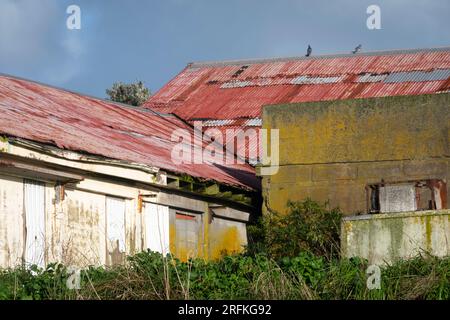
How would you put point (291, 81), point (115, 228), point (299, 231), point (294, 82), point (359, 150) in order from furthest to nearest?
point (291, 81), point (294, 82), point (359, 150), point (115, 228), point (299, 231)

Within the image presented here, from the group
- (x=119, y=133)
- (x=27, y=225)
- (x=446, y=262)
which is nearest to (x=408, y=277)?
(x=446, y=262)

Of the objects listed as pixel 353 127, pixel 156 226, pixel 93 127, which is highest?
pixel 93 127

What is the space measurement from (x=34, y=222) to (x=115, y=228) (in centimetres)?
197

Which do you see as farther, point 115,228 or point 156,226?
point 156,226

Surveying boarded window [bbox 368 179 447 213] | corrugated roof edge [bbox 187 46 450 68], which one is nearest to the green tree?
corrugated roof edge [bbox 187 46 450 68]

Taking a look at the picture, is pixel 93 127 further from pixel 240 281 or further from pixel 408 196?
pixel 240 281

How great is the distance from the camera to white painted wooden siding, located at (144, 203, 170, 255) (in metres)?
20.2

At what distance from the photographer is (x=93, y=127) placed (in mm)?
21484

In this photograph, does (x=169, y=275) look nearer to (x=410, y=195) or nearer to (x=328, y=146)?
(x=410, y=195)

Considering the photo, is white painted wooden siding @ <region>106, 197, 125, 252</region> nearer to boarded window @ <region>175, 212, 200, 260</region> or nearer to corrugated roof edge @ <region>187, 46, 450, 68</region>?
boarded window @ <region>175, 212, 200, 260</region>

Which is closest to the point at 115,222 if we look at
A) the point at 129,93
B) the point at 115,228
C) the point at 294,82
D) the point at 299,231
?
the point at 115,228

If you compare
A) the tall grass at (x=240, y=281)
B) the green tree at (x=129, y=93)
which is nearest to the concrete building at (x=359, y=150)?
the tall grass at (x=240, y=281)

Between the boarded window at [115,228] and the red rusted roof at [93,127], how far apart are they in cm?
78

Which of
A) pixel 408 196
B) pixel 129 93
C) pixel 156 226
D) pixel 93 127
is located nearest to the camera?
pixel 408 196
